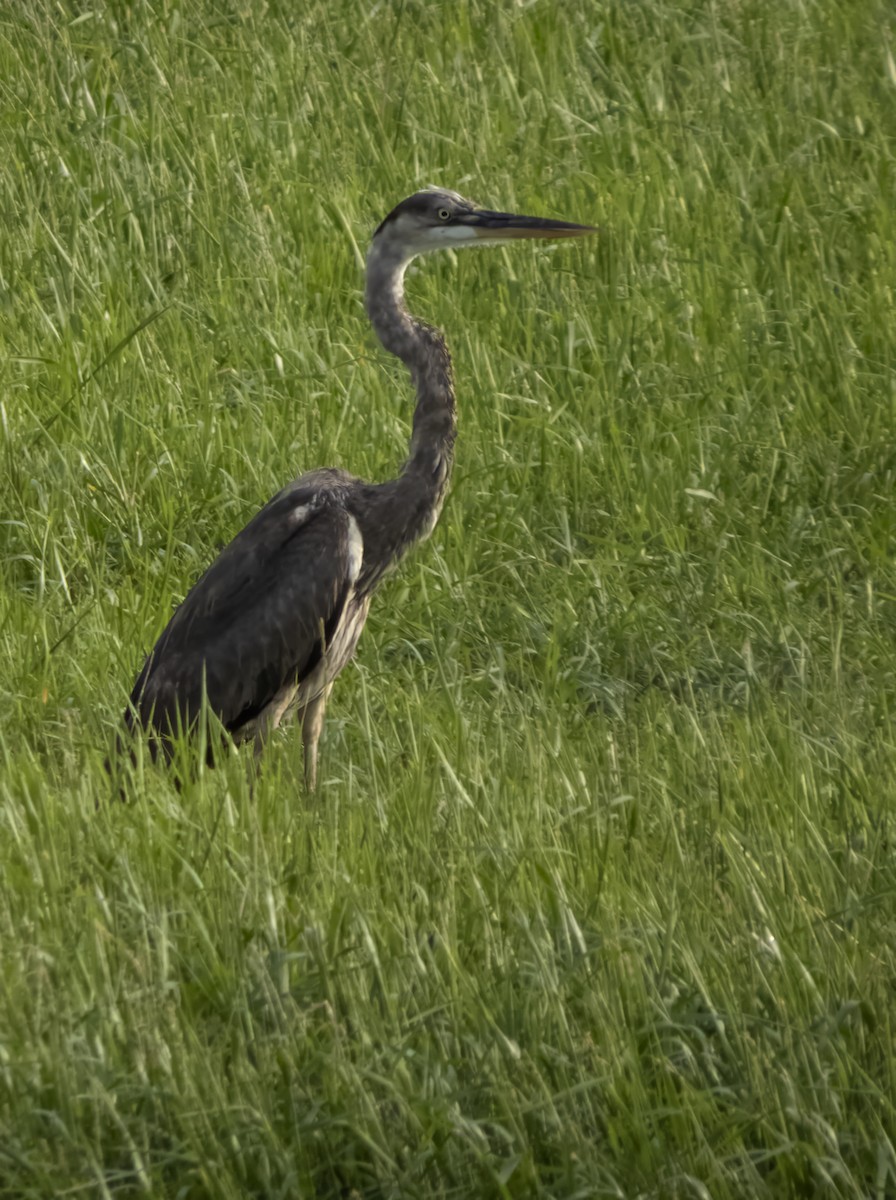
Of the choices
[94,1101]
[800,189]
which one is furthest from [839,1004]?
[800,189]

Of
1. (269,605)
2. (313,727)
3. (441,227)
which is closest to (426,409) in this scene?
(441,227)

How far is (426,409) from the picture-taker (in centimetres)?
513

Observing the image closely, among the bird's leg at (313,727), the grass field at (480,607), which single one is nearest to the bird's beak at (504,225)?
the grass field at (480,607)

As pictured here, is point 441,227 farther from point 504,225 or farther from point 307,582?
point 307,582

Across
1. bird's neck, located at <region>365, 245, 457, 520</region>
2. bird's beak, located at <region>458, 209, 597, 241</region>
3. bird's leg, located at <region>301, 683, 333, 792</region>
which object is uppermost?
bird's beak, located at <region>458, 209, 597, 241</region>

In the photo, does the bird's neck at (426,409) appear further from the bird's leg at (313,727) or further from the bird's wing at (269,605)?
the bird's leg at (313,727)

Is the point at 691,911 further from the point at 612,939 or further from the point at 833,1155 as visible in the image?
the point at 833,1155

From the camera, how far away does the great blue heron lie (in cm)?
479

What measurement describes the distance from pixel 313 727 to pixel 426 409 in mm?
1014

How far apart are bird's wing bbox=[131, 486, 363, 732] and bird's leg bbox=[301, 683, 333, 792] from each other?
0.11 metres

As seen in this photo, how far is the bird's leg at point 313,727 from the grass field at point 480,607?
8cm

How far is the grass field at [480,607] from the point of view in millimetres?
2848

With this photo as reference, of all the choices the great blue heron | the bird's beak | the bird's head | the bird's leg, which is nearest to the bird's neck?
the great blue heron

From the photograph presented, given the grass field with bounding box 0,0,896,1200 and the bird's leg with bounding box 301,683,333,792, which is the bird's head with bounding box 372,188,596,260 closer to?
the grass field with bounding box 0,0,896,1200
